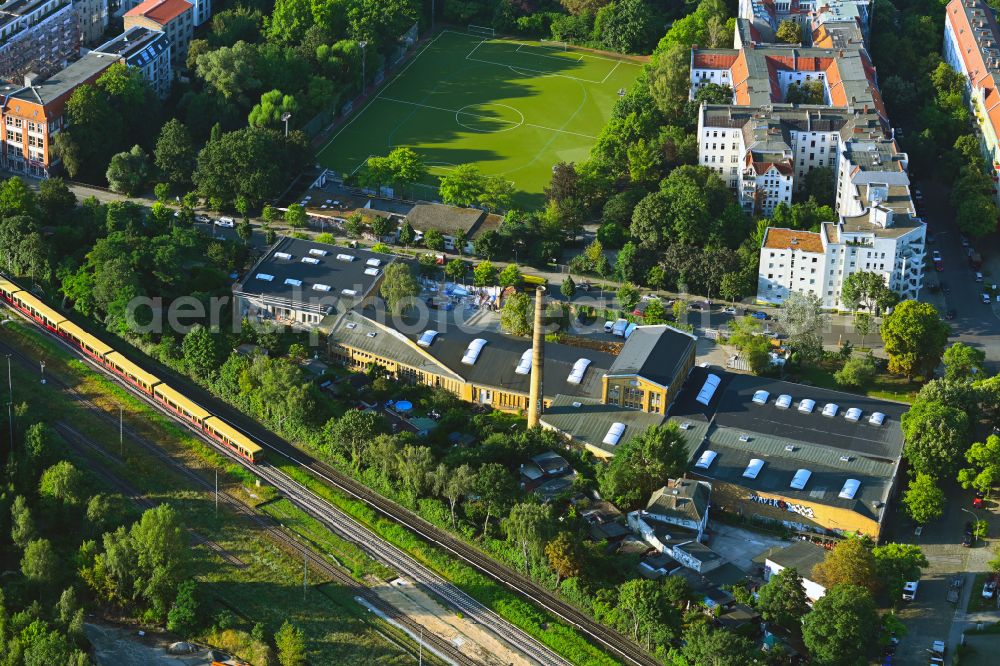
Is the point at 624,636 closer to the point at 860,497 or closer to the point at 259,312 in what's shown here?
the point at 860,497

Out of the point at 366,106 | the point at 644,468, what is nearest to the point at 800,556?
the point at 644,468

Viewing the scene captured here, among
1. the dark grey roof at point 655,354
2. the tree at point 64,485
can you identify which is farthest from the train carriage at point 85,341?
the dark grey roof at point 655,354

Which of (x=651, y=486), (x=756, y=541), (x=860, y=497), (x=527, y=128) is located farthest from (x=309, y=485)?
(x=527, y=128)

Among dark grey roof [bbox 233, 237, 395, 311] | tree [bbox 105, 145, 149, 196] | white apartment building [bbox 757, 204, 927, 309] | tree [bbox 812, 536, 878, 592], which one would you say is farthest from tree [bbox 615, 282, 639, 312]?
tree [bbox 105, 145, 149, 196]

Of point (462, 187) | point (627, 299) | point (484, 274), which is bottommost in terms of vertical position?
point (627, 299)

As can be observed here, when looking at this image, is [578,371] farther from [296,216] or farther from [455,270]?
[296,216]
